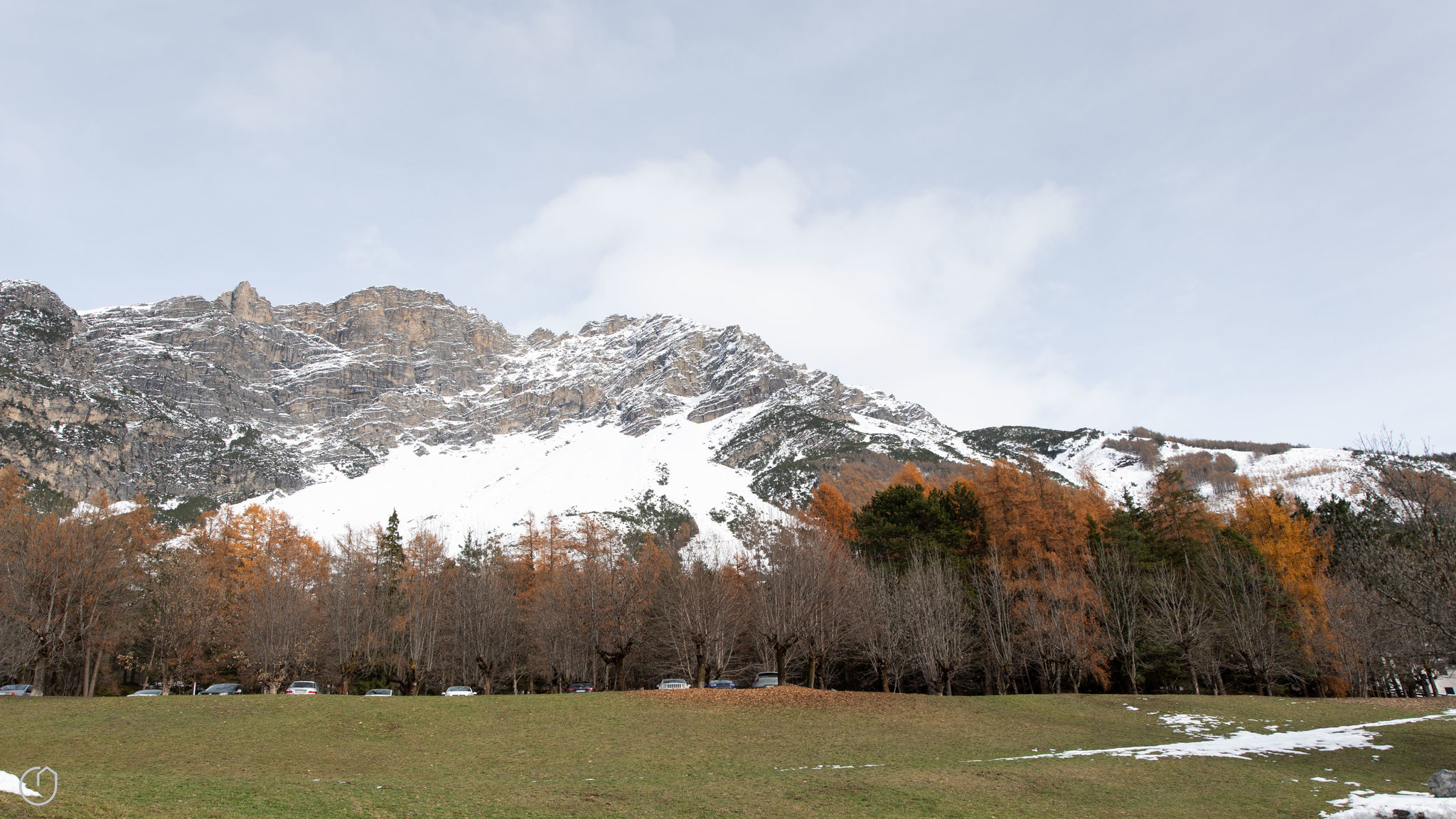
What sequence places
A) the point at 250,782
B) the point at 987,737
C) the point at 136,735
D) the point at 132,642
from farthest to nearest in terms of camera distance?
the point at 132,642
the point at 987,737
the point at 136,735
the point at 250,782

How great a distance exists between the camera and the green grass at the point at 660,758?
14984 millimetres

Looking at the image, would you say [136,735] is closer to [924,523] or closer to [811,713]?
[811,713]

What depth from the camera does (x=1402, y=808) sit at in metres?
12.2

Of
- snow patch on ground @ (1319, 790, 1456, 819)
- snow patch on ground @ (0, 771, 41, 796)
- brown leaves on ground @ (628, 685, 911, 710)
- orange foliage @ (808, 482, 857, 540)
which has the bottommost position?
brown leaves on ground @ (628, 685, 911, 710)

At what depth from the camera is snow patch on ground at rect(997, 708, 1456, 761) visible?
854 inches

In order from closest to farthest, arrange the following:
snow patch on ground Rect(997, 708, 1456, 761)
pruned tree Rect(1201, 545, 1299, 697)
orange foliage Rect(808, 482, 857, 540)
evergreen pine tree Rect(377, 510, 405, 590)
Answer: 1. snow patch on ground Rect(997, 708, 1456, 761)
2. pruned tree Rect(1201, 545, 1299, 697)
3. evergreen pine tree Rect(377, 510, 405, 590)
4. orange foliage Rect(808, 482, 857, 540)

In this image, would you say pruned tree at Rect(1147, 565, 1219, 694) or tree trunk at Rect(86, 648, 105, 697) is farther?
pruned tree at Rect(1147, 565, 1219, 694)

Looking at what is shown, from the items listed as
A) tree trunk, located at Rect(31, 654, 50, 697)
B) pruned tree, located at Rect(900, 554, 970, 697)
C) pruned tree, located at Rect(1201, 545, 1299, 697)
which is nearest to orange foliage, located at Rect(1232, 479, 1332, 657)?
pruned tree, located at Rect(1201, 545, 1299, 697)

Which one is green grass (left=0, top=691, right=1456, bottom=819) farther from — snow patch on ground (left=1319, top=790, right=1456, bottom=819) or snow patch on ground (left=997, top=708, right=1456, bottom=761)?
snow patch on ground (left=1319, top=790, right=1456, bottom=819)

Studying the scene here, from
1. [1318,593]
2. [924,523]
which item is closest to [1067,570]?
[924,523]

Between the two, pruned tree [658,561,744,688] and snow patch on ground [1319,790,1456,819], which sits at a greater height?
pruned tree [658,561,744,688]

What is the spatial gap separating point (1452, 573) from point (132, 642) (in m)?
62.0

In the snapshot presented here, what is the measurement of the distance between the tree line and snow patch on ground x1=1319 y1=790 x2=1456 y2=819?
24.5 m

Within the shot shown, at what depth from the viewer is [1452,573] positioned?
805 inches
